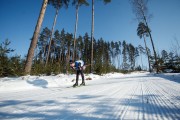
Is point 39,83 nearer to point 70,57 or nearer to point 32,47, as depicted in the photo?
point 32,47

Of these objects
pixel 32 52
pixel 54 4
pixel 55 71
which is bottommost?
pixel 55 71

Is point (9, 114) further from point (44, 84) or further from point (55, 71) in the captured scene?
point (55, 71)

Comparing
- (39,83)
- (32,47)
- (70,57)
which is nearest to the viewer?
(39,83)

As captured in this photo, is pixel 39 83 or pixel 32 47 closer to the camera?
pixel 39 83

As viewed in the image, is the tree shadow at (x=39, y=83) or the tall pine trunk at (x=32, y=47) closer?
the tree shadow at (x=39, y=83)

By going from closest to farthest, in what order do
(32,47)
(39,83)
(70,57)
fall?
(39,83), (32,47), (70,57)

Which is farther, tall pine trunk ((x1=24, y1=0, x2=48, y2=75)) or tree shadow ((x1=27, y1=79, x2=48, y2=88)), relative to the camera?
tall pine trunk ((x1=24, y1=0, x2=48, y2=75))

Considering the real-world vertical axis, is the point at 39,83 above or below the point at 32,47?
below

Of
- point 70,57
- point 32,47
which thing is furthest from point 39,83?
point 70,57

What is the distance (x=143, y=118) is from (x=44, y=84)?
541 centimetres

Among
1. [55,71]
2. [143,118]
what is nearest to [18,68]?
[55,71]

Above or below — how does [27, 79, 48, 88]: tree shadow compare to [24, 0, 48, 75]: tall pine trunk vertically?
below

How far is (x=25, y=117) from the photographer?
1.72 metres

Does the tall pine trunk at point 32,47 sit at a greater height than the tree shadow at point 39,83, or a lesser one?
greater
